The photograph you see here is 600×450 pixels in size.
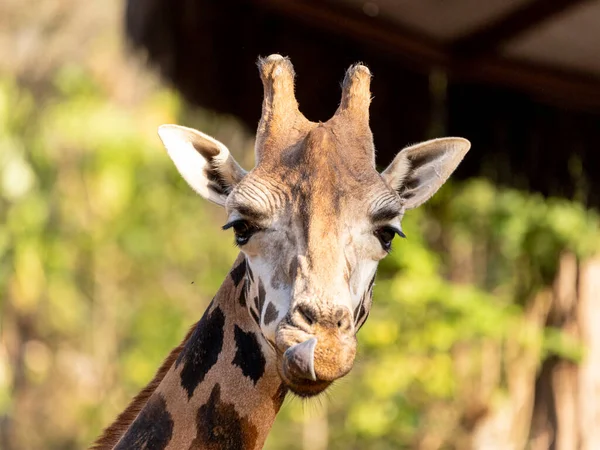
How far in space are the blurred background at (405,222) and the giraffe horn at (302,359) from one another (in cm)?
64

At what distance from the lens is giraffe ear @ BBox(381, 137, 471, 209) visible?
4.75 m

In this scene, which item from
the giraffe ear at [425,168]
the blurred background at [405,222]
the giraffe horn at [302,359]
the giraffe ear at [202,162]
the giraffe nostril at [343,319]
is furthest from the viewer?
the blurred background at [405,222]

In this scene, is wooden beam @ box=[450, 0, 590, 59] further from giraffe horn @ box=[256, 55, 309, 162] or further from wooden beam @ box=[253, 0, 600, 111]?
giraffe horn @ box=[256, 55, 309, 162]

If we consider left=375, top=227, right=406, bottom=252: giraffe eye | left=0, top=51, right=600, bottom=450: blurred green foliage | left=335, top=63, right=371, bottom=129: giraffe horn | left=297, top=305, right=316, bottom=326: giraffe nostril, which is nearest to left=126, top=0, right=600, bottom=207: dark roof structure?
left=0, top=51, right=600, bottom=450: blurred green foliage

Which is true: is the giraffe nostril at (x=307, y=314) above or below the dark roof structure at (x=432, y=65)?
below

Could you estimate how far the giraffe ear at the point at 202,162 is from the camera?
4.59 meters

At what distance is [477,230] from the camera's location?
1314 centimetres

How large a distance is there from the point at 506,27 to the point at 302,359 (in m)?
5.73

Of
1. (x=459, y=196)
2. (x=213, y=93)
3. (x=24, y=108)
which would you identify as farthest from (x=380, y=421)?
(x=24, y=108)

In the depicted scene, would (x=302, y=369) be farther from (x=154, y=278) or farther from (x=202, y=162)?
(x=154, y=278)

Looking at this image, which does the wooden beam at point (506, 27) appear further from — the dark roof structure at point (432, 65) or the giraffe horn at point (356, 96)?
the giraffe horn at point (356, 96)

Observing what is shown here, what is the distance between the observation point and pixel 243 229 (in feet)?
13.9

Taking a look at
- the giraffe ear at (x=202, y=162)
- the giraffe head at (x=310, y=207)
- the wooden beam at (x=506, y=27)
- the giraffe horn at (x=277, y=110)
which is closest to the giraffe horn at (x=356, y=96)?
the giraffe head at (x=310, y=207)

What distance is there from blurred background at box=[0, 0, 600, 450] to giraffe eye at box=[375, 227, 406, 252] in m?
0.54
